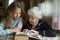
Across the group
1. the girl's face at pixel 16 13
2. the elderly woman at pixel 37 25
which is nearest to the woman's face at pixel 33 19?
the elderly woman at pixel 37 25

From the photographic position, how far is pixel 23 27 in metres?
1.25

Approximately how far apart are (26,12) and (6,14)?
0.57 ft

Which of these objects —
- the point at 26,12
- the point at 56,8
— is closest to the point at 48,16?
the point at 56,8

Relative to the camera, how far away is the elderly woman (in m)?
1.20

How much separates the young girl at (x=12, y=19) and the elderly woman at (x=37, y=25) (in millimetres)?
66

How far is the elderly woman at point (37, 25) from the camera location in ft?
3.93

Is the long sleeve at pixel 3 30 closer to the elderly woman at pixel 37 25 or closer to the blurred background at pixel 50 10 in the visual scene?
the elderly woman at pixel 37 25

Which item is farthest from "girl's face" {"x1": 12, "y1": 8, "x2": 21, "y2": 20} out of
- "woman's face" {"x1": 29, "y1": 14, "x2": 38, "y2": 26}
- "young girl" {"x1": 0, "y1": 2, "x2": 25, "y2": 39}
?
"woman's face" {"x1": 29, "y1": 14, "x2": 38, "y2": 26}

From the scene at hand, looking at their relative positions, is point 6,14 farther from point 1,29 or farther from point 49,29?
point 49,29

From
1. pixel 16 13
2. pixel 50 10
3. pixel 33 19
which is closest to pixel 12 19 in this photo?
pixel 16 13

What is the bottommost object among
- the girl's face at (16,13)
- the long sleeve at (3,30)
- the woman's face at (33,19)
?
the long sleeve at (3,30)

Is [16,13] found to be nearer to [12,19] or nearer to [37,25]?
[12,19]

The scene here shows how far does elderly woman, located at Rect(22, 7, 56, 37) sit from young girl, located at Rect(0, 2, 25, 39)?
66 mm

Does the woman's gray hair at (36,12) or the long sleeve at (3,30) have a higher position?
the woman's gray hair at (36,12)
